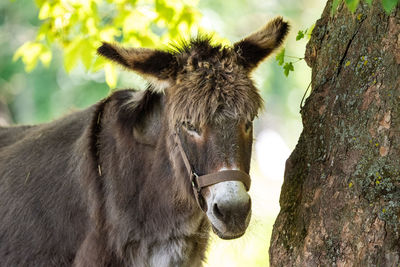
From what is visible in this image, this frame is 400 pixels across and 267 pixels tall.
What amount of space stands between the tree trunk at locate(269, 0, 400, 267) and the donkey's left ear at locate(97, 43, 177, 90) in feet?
2.76

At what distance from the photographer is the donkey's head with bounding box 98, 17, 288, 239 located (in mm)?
3084

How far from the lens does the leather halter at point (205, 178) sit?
307 cm

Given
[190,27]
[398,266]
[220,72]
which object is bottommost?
[398,266]

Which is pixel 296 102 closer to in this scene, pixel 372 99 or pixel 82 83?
pixel 82 83

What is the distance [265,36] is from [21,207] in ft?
6.63

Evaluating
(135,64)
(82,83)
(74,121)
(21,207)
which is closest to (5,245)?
(21,207)

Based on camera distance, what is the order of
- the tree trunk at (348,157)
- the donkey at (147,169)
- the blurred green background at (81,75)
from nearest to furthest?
the tree trunk at (348,157) → the donkey at (147,169) → the blurred green background at (81,75)

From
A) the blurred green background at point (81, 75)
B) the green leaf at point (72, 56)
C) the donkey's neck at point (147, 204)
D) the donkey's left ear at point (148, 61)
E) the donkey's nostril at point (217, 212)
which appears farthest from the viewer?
the blurred green background at point (81, 75)

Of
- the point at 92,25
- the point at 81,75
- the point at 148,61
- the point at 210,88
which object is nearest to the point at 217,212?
the point at 210,88

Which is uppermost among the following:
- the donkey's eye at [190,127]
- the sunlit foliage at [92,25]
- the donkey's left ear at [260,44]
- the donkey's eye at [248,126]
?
the sunlit foliage at [92,25]

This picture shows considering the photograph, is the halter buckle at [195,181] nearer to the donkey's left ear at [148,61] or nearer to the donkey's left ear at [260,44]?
the donkey's left ear at [148,61]

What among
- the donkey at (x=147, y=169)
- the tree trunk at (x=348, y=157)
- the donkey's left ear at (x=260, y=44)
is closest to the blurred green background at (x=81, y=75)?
the donkey at (x=147, y=169)

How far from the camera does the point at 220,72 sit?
3.39 meters

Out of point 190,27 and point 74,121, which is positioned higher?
point 190,27
